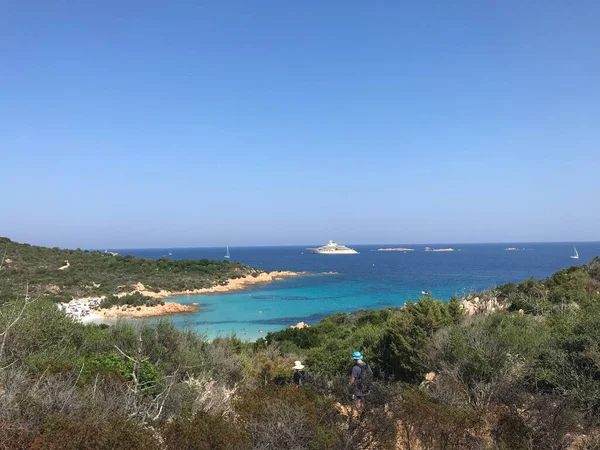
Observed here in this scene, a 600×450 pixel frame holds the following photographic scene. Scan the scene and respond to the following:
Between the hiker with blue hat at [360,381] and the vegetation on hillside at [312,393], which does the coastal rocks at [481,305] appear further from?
the hiker with blue hat at [360,381]

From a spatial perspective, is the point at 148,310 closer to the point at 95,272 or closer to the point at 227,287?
the point at 227,287

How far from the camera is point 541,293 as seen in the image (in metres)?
19.6

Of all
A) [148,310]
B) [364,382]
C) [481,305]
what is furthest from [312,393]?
[148,310]

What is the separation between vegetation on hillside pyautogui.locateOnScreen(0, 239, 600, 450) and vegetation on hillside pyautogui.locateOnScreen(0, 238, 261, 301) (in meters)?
28.1

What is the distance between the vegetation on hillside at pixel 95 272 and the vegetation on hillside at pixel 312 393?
92.0ft

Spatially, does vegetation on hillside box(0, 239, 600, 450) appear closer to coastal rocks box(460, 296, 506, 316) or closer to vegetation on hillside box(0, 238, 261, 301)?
coastal rocks box(460, 296, 506, 316)

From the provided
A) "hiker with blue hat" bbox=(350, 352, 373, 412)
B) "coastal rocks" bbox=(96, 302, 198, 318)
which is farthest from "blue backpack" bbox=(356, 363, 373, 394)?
"coastal rocks" bbox=(96, 302, 198, 318)

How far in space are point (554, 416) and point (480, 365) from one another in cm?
226

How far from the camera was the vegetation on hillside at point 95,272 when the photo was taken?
4108 cm

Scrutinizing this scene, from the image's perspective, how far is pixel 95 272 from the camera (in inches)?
2021

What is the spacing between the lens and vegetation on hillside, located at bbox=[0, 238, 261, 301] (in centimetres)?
4108

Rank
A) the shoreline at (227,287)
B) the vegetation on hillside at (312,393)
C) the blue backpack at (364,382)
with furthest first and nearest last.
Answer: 1. the shoreline at (227,287)
2. the blue backpack at (364,382)
3. the vegetation on hillside at (312,393)

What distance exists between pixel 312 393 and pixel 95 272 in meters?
50.8

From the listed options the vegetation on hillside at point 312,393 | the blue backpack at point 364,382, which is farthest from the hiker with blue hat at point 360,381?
the vegetation on hillside at point 312,393
